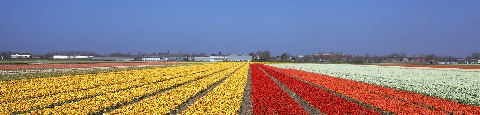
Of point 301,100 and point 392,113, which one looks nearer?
point 392,113

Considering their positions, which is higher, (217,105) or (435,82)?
(217,105)

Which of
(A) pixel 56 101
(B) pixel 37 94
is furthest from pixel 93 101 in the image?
(B) pixel 37 94

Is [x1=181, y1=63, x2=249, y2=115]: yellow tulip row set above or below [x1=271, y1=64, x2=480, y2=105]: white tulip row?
above

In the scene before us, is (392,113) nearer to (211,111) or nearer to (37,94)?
(211,111)

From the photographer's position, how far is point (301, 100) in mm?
19844

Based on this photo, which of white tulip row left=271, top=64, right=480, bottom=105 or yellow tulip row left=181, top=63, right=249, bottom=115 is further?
white tulip row left=271, top=64, right=480, bottom=105

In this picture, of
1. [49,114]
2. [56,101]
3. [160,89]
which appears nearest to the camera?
[49,114]

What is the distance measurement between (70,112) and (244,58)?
174069 millimetres

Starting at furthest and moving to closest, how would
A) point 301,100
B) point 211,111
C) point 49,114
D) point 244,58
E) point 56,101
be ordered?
point 244,58 < point 301,100 < point 56,101 < point 211,111 < point 49,114

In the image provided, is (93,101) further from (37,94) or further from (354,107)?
(354,107)

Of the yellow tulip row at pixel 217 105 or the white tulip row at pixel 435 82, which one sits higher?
the yellow tulip row at pixel 217 105

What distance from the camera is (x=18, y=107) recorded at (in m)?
15.6

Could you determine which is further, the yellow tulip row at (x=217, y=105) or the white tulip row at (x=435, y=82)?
the white tulip row at (x=435, y=82)

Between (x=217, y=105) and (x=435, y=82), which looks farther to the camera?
(x=435, y=82)
